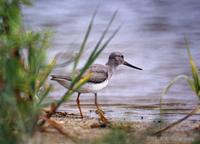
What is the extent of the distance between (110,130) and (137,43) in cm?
496

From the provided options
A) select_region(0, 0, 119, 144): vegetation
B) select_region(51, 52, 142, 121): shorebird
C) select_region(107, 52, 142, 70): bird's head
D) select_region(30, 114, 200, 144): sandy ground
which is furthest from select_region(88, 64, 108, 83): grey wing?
select_region(0, 0, 119, 144): vegetation

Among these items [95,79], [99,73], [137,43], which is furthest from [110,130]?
[137,43]

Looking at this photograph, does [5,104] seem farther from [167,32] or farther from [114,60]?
[167,32]

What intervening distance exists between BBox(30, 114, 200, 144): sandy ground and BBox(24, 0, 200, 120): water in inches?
18.9

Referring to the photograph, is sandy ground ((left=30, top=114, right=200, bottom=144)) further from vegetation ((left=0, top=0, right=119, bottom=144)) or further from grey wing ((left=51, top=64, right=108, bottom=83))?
grey wing ((left=51, top=64, right=108, bottom=83))

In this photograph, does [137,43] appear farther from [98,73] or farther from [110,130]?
[110,130]

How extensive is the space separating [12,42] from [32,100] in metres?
0.48

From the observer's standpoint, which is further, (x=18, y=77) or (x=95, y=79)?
(x=95, y=79)

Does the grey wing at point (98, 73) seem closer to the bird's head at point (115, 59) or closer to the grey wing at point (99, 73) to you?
the grey wing at point (99, 73)

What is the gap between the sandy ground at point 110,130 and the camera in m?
3.55

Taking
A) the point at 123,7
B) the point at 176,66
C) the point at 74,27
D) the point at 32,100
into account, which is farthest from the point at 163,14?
the point at 32,100

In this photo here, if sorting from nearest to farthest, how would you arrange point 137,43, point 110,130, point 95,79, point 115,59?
point 110,130
point 95,79
point 115,59
point 137,43

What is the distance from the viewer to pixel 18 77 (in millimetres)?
3553

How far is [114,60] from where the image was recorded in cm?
704
